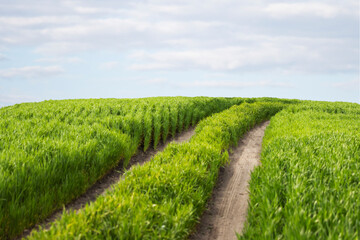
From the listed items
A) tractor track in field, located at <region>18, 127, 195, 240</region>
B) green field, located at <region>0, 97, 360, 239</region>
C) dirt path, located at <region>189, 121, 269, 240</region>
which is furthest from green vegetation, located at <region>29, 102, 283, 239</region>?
dirt path, located at <region>189, 121, 269, 240</region>

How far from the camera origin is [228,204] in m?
5.77

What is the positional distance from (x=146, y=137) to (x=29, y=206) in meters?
5.41

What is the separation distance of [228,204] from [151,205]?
2.69m

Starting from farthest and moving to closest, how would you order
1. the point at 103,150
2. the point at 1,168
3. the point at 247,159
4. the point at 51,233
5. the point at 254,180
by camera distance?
the point at 247,159 → the point at 103,150 → the point at 254,180 → the point at 1,168 → the point at 51,233

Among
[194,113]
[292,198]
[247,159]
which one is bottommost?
[247,159]

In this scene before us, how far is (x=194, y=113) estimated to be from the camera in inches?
583

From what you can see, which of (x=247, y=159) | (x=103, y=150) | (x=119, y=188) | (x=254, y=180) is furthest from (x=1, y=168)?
(x=247, y=159)

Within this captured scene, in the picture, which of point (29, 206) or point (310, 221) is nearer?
point (310, 221)

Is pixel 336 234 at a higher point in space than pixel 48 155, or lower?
lower

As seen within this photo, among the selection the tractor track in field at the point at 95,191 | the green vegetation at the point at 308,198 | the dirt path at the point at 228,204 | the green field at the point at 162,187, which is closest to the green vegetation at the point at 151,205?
the green field at the point at 162,187

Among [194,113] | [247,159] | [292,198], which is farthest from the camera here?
[194,113]

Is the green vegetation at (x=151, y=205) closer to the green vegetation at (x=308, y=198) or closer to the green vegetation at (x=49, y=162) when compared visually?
the green vegetation at (x=49, y=162)

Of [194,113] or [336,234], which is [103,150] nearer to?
[336,234]

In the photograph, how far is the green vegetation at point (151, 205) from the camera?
3.04m
